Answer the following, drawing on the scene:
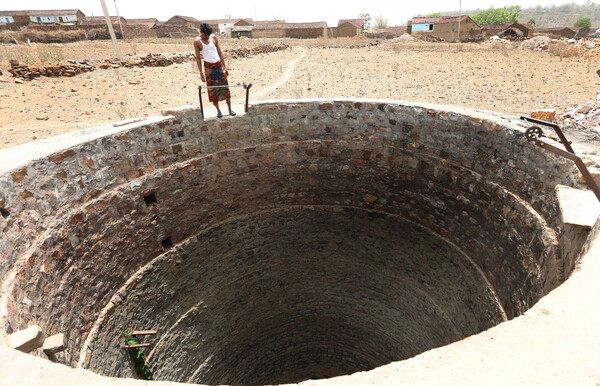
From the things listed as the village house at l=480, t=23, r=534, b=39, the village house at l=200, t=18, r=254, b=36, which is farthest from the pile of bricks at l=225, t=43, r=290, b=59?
the village house at l=200, t=18, r=254, b=36

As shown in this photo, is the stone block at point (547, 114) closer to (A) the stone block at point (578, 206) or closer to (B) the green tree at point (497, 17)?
(A) the stone block at point (578, 206)

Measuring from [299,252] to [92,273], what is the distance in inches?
137

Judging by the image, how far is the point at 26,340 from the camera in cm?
232

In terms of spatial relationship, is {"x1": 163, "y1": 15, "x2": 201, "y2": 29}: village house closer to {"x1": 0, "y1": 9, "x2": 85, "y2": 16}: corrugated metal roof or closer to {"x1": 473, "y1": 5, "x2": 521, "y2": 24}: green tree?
{"x1": 0, "y1": 9, "x2": 85, "y2": 16}: corrugated metal roof

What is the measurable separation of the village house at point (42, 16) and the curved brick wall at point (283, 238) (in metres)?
41.5

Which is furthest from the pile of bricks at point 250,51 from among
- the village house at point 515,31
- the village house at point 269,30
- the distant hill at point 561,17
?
the distant hill at point 561,17

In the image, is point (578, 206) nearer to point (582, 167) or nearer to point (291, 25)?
point (582, 167)

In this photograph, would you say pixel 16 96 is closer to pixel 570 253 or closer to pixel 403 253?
pixel 403 253

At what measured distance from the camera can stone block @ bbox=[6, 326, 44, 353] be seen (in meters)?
2.30

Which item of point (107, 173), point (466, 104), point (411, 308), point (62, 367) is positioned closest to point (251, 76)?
point (466, 104)

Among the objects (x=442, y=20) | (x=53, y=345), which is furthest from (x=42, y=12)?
(x=53, y=345)

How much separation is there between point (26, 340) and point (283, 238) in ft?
14.5

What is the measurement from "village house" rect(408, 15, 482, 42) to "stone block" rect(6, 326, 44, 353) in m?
33.7

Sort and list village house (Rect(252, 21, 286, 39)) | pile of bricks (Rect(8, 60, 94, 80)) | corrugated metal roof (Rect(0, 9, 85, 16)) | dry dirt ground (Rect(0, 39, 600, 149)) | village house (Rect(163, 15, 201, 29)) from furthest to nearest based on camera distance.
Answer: corrugated metal roof (Rect(0, 9, 85, 16))
village house (Rect(163, 15, 201, 29))
village house (Rect(252, 21, 286, 39))
pile of bricks (Rect(8, 60, 94, 80))
dry dirt ground (Rect(0, 39, 600, 149))
